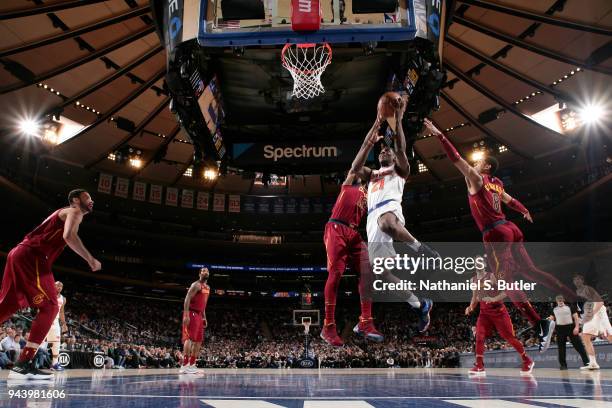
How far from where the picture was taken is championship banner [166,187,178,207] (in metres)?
30.8

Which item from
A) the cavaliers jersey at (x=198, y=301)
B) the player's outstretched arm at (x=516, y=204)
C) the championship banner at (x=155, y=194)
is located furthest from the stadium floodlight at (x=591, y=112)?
the championship banner at (x=155, y=194)

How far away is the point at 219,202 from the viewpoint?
3275 cm

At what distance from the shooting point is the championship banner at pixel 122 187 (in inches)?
1133

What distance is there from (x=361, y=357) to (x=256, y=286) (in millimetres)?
12474

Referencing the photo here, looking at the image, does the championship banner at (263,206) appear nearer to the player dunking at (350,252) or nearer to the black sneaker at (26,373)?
the black sneaker at (26,373)

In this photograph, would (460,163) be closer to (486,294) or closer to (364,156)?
(364,156)

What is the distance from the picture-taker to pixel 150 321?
3347 cm

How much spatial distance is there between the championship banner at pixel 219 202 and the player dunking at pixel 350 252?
94.4 ft

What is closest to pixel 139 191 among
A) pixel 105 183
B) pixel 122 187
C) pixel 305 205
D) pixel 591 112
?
pixel 122 187

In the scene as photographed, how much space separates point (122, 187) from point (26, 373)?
2478 cm

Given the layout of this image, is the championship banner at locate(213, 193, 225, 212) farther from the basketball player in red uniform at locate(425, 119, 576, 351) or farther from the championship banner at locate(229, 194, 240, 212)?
the basketball player in red uniform at locate(425, 119, 576, 351)

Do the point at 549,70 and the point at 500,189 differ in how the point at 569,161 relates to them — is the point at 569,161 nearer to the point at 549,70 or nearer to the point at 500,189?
the point at 549,70

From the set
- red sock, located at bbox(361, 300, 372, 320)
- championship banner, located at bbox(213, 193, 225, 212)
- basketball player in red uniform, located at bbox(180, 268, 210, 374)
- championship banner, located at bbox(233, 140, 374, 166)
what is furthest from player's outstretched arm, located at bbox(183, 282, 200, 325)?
championship banner, located at bbox(213, 193, 225, 212)

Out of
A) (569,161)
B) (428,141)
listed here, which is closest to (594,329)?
(428,141)
